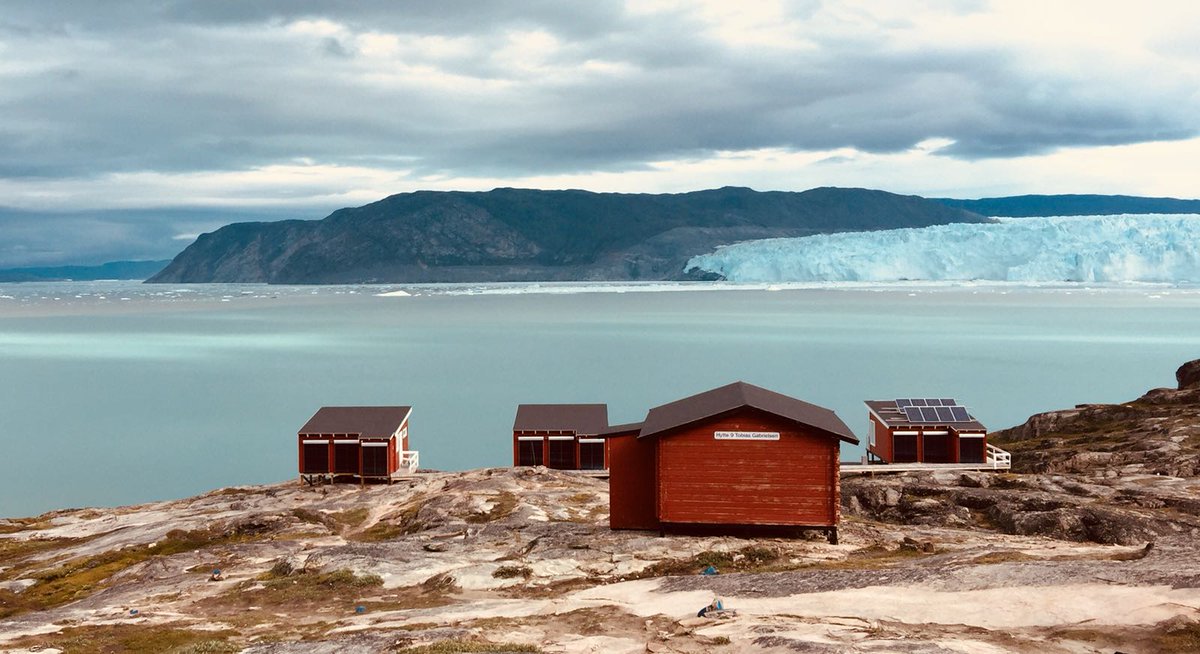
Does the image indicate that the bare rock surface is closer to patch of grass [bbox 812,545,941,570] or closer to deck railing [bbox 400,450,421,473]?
patch of grass [bbox 812,545,941,570]

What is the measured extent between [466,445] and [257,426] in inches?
883

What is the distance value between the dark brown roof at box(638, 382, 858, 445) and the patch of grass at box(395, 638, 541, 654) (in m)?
12.2

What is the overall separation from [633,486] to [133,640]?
16.0 meters

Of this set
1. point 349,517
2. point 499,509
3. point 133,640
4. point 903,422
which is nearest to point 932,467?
point 903,422

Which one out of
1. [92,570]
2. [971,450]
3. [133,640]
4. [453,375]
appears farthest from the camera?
[453,375]

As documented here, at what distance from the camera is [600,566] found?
2797cm

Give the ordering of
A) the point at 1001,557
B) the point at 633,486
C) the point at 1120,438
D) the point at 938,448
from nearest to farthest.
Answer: the point at 1001,557, the point at 633,486, the point at 938,448, the point at 1120,438

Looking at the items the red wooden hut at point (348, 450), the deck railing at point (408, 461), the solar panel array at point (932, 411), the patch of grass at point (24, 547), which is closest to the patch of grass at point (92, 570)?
the patch of grass at point (24, 547)

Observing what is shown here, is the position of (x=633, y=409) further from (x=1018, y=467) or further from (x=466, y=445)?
(x=1018, y=467)

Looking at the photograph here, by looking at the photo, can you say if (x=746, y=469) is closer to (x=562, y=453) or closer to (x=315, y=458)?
(x=562, y=453)

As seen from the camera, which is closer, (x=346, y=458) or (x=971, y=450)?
(x=346, y=458)

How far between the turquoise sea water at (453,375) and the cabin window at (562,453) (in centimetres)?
1665

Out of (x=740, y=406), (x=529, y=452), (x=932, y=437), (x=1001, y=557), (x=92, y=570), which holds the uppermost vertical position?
(x=740, y=406)

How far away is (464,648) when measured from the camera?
62.6 feet
